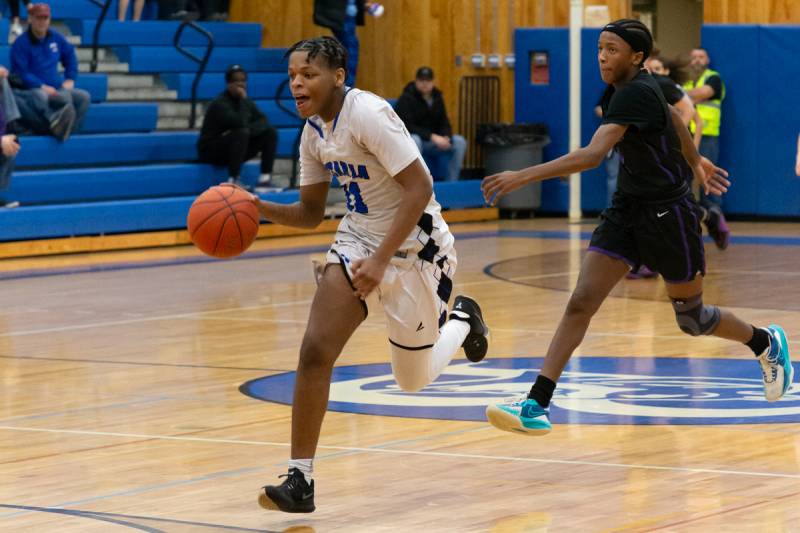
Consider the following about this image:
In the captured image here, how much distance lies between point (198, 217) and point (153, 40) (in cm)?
1465

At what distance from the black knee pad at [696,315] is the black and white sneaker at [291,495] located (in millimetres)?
2308

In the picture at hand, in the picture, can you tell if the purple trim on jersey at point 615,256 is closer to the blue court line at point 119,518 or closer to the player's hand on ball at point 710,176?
the player's hand on ball at point 710,176

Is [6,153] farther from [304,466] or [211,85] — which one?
[304,466]

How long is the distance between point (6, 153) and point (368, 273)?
34.8ft

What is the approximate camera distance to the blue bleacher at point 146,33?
2016 cm

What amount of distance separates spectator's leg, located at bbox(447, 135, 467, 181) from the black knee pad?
1261 centimetres

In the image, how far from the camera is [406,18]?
71.0 feet

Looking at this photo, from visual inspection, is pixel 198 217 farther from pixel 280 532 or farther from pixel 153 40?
pixel 153 40

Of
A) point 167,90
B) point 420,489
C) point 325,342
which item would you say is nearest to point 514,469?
point 420,489

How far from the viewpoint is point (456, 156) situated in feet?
65.4

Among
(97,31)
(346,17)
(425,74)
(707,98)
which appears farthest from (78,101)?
(707,98)

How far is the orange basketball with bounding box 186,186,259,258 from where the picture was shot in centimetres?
620

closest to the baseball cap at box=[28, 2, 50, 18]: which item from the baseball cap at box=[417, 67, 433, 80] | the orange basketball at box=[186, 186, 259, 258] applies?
the baseball cap at box=[417, 67, 433, 80]

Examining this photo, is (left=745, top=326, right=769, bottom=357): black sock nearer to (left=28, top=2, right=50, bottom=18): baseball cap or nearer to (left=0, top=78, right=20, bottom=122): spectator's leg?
(left=0, top=78, right=20, bottom=122): spectator's leg
